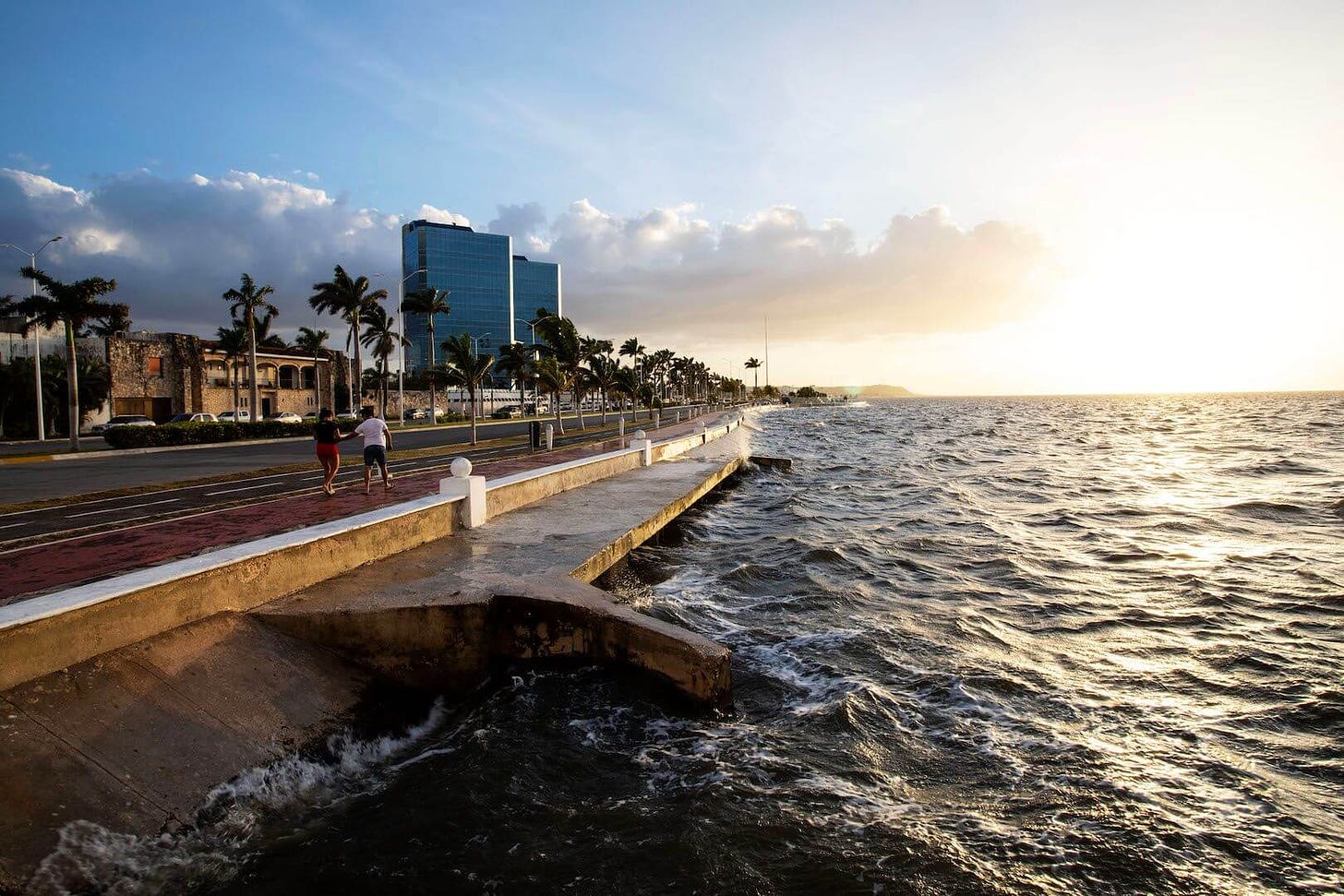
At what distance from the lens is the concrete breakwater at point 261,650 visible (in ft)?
14.7

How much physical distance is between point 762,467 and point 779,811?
26184mm

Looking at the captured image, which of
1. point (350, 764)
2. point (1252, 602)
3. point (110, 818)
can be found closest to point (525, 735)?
point (350, 764)

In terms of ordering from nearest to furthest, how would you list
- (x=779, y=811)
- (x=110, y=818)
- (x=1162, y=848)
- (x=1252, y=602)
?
(x=110, y=818)
(x=1162, y=848)
(x=779, y=811)
(x=1252, y=602)

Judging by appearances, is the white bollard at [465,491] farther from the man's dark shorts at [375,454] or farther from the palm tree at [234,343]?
the palm tree at [234,343]

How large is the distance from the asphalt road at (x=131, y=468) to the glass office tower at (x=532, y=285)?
14923cm

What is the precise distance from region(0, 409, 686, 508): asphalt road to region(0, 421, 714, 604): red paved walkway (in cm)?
380

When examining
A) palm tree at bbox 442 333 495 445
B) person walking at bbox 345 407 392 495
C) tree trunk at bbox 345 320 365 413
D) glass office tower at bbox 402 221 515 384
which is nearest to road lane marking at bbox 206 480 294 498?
person walking at bbox 345 407 392 495

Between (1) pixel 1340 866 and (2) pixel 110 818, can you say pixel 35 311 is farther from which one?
(1) pixel 1340 866

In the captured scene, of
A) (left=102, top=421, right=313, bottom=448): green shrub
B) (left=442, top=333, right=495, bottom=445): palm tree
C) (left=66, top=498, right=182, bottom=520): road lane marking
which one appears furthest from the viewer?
(left=442, top=333, right=495, bottom=445): palm tree

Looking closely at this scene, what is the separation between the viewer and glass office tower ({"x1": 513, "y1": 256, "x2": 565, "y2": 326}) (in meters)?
178

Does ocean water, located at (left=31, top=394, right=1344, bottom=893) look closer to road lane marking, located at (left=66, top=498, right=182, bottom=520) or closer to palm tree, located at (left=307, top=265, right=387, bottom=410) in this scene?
road lane marking, located at (left=66, top=498, right=182, bottom=520)

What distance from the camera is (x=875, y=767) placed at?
5895 millimetres

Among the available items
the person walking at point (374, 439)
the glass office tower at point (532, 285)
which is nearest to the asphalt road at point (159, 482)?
the person walking at point (374, 439)

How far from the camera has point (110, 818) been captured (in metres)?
4.32
